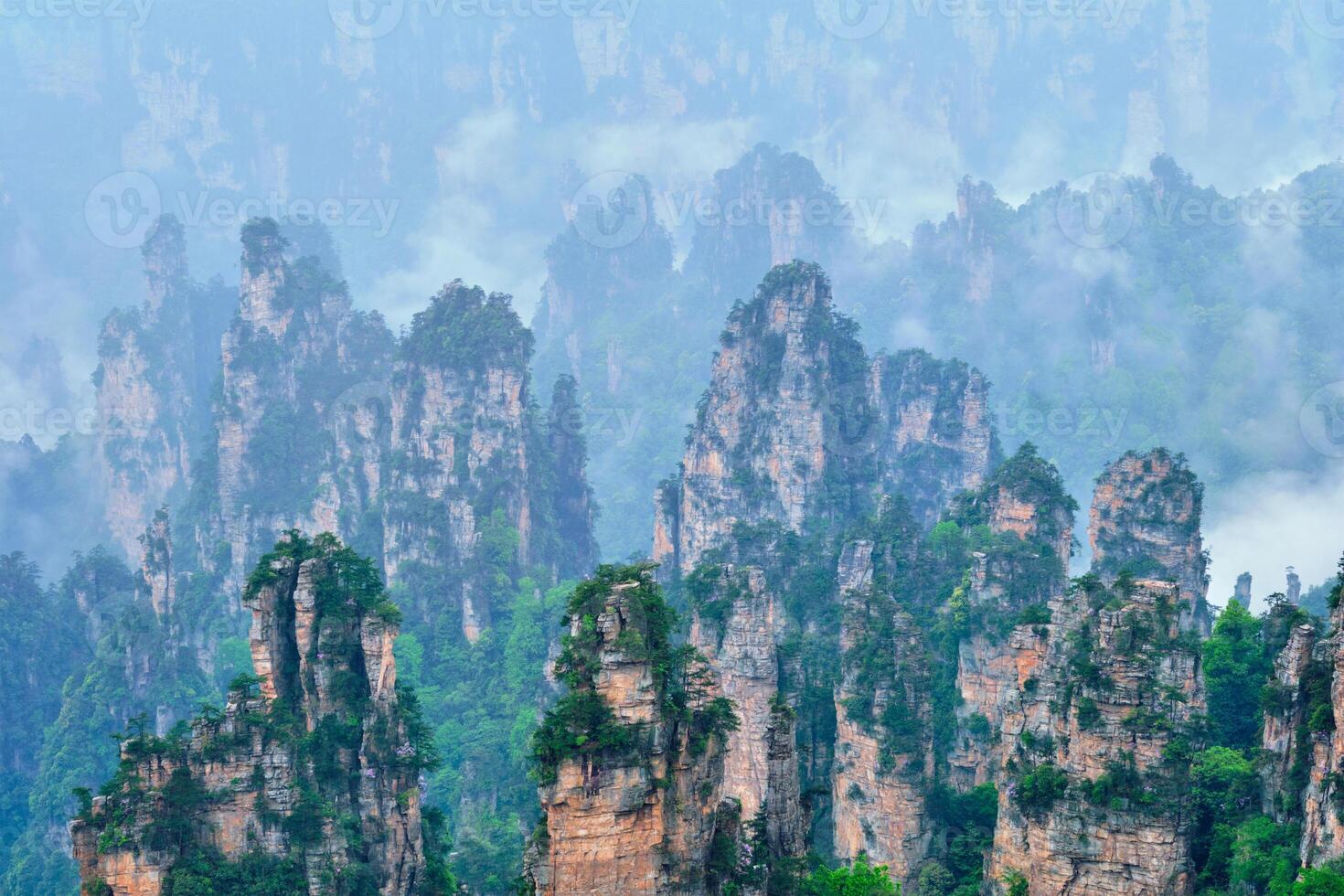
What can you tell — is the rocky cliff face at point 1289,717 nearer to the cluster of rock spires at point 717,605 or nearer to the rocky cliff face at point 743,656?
the cluster of rock spires at point 717,605

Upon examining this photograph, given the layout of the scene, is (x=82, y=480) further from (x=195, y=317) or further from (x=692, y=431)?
(x=692, y=431)

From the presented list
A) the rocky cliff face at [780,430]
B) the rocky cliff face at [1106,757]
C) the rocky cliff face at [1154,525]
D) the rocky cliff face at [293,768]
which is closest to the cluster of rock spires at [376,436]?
the rocky cliff face at [780,430]

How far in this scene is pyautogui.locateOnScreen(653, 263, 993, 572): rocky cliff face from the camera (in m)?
88.1

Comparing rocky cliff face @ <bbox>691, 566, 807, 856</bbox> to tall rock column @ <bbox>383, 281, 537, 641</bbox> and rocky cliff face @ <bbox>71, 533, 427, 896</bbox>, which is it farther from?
tall rock column @ <bbox>383, 281, 537, 641</bbox>

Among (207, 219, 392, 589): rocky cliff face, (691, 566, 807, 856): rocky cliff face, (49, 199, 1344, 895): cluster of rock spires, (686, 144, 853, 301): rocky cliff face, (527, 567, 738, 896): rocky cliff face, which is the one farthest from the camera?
(686, 144, 853, 301): rocky cliff face

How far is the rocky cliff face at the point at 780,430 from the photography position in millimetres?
88125

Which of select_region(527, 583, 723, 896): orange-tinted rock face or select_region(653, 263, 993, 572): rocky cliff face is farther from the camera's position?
select_region(653, 263, 993, 572): rocky cliff face

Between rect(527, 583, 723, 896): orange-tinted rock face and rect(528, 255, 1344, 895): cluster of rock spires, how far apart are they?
0.06 metres

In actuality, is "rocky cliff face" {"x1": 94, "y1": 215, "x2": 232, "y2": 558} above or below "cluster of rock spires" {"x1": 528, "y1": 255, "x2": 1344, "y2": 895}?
above

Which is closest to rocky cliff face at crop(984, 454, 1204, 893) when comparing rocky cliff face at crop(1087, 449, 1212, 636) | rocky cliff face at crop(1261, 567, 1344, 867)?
rocky cliff face at crop(1261, 567, 1344, 867)

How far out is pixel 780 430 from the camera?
88750 mm

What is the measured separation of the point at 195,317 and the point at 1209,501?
70.8 meters

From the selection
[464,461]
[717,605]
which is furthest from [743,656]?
[464,461]

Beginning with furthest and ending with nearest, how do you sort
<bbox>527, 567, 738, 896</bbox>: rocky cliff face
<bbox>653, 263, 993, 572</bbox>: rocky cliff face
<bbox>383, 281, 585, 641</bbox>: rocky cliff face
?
<bbox>383, 281, 585, 641</bbox>: rocky cliff face → <bbox>653, 263, 993, 572</bbox>: rocky cliff face → <bbox>527, 567, 738, 896</bbox>: rocky cliff face
